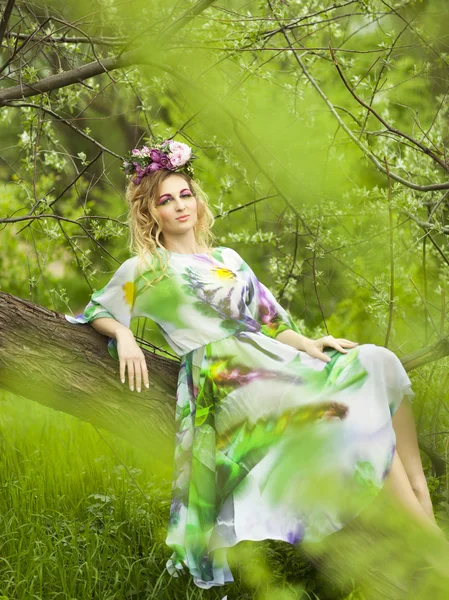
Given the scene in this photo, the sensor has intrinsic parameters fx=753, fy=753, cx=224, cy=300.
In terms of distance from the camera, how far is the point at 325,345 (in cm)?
258

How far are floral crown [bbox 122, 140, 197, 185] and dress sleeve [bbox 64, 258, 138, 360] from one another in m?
0.41

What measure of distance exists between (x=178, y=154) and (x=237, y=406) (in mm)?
997

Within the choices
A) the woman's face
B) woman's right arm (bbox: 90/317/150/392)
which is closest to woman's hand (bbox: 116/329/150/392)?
woman's right arm (bbox: 90/317/150/392)

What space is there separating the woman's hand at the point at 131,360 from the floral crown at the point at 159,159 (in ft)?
2.39

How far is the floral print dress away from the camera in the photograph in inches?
88.8

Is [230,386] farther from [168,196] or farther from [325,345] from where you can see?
[168,196]

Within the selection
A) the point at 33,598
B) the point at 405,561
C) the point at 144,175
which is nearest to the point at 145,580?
the point at 33,598

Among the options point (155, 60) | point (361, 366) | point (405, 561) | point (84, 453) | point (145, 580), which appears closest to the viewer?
point (155, 60)

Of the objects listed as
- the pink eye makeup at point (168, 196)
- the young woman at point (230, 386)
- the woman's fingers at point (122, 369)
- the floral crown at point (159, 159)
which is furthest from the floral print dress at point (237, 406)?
the floral crown at point (159, 159)

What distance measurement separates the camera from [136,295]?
269cm

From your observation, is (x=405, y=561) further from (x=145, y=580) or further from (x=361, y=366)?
(x=145, y=580)

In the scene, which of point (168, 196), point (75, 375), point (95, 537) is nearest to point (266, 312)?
point (168, 196)

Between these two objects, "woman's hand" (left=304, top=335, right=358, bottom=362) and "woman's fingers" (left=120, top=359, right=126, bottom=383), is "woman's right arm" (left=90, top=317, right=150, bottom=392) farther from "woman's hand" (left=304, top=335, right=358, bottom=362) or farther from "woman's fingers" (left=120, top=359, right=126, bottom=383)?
"woman's hand" (left=304, top=335, right=358, bottom=362)

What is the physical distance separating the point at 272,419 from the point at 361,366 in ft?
1.08
